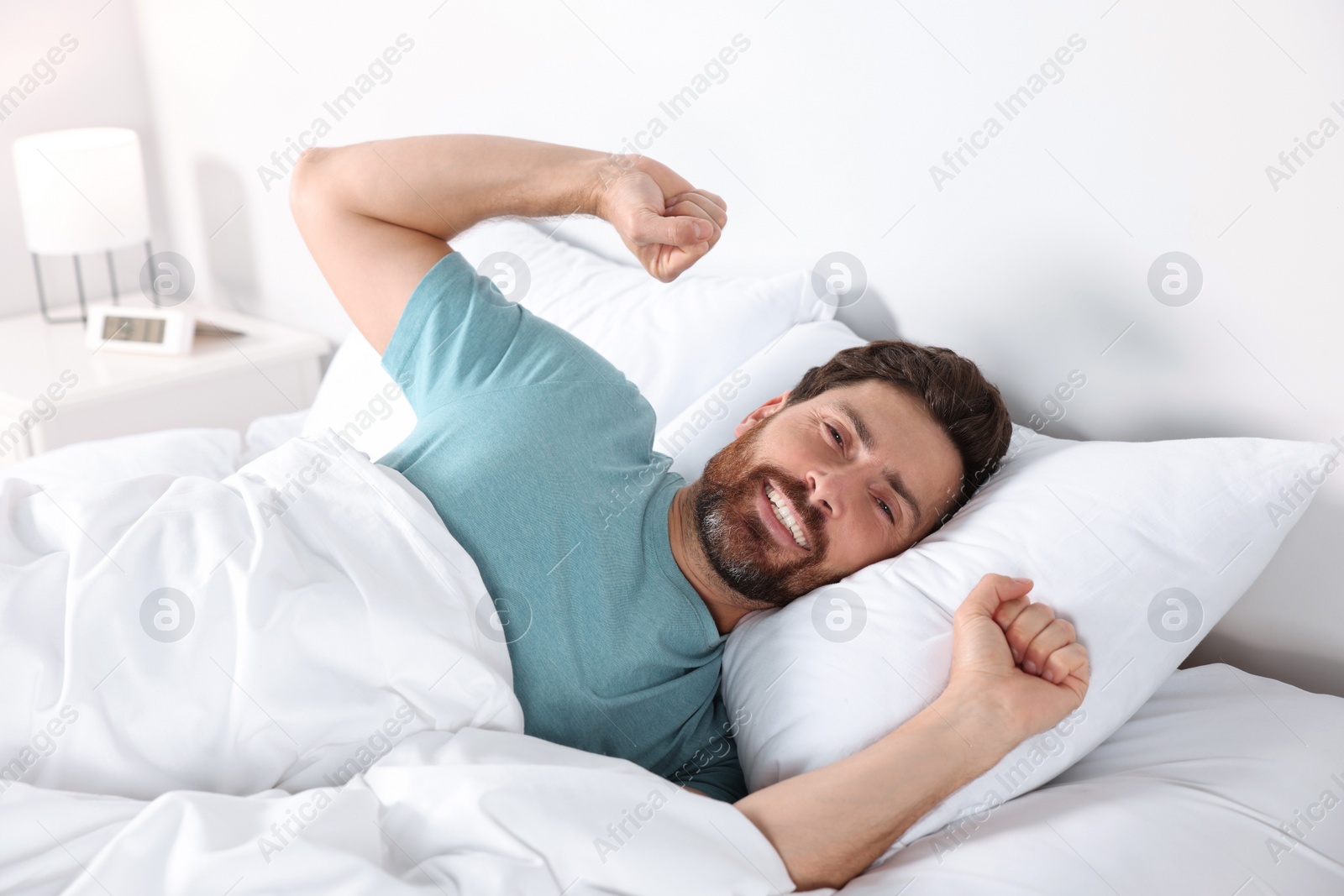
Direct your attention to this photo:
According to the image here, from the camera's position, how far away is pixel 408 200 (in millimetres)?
1205

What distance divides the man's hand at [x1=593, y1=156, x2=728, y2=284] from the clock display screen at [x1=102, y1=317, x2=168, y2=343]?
4.25ft

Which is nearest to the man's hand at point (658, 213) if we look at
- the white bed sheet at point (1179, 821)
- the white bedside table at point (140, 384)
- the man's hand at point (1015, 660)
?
the man's hand at point (1015, 660)

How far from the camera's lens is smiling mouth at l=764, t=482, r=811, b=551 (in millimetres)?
1084

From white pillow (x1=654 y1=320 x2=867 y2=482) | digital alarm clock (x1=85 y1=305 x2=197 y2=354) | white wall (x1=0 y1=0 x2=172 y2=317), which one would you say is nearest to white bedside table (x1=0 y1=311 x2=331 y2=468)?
digital alarm clock (x1=85 y1=305 x2=197 y2=354)

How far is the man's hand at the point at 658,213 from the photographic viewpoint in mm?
1050

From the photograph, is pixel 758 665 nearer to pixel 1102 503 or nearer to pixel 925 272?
pixel 1102 503

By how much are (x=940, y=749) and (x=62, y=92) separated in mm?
2390

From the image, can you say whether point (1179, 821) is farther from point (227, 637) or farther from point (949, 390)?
point (227, 637)

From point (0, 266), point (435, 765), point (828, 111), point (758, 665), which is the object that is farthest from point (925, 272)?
point (0, 266)

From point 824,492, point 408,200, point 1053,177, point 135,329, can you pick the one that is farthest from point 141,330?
point 1053,177

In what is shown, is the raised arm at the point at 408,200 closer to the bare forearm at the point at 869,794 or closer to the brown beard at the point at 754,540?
the brown beard at the point at 754,540

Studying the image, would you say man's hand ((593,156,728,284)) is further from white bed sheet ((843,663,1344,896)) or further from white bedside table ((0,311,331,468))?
white bedside table ((0,311,331,468))

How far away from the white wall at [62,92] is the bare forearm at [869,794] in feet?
7.40

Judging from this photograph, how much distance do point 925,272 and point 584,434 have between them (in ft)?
1.59
